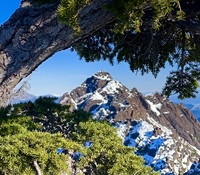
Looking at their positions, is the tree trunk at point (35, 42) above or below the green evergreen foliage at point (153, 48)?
below

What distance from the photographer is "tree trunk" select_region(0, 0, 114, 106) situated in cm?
573

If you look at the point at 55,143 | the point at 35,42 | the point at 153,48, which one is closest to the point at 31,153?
the point at 55,143

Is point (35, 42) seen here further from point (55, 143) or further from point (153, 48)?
point (153, 48)

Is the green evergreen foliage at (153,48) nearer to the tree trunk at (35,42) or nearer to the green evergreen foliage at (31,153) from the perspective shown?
the tree trunk at (35,42)

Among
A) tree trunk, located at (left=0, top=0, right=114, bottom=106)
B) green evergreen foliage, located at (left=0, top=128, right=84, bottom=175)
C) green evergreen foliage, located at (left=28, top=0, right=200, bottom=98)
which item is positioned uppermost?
green evergreen foliage, located at (left=28, top=0, right=200, bottom=98)

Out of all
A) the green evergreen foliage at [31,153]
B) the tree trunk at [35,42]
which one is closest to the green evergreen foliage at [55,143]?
the green evergreen foliage at [31,153]

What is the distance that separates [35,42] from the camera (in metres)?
5.79

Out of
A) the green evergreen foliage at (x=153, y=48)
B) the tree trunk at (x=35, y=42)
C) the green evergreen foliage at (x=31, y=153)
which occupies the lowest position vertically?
the green evergreen foliage at (x=31, y=153)

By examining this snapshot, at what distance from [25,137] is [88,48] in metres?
3.90

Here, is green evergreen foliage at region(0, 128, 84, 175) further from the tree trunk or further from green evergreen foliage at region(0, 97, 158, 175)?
the tree trunk

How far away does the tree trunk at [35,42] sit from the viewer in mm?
5727

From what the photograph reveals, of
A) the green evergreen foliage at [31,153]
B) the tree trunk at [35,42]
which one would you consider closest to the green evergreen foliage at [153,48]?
the tree trunk at [35,42]

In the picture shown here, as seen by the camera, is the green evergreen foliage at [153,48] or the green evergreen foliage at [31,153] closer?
the green evergreen foliage at [31,153]

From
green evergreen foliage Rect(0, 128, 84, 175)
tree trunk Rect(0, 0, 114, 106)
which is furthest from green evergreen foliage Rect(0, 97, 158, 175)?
tree trunk Rect(0, 0, 114, 106)
